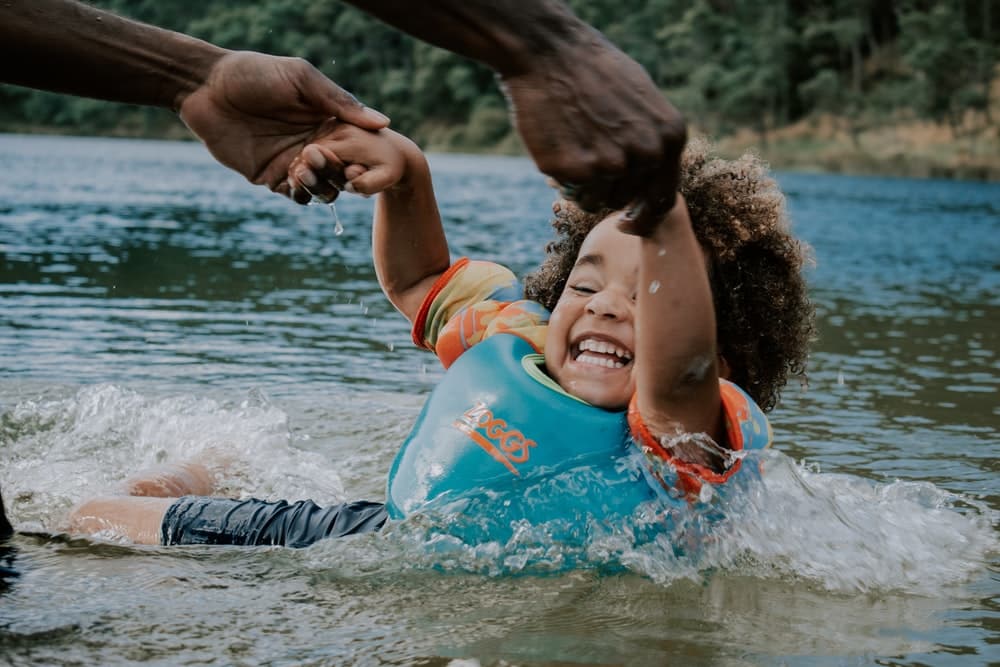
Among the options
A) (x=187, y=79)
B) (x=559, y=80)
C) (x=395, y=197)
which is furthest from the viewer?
(x=395, y=197)

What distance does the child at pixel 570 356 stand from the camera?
3068 mm

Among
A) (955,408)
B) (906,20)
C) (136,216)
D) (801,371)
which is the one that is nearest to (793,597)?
(801,371)

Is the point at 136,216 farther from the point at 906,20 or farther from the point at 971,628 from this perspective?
the point at 906,20

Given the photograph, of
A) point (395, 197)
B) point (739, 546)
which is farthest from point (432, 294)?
point (739, 546)

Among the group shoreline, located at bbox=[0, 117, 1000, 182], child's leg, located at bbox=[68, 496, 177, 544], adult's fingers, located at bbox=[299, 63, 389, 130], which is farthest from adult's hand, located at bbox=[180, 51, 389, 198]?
shoreline, located at bbox=[0, 117, 1000, 182]

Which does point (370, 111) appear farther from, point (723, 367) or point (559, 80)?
point (723, 367)

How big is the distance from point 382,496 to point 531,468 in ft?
5.01

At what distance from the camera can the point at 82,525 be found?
3.77 m

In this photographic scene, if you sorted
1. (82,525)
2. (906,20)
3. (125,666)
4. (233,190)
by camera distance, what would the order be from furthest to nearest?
(906,20) < (233,190) < (82,525) < (125,666)

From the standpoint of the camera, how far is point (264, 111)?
3033 millimetres

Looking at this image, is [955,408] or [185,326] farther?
[185,326]

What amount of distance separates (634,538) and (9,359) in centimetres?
502

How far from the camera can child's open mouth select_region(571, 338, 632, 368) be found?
11.2 feet

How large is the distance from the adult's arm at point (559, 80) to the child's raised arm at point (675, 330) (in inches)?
18.2
